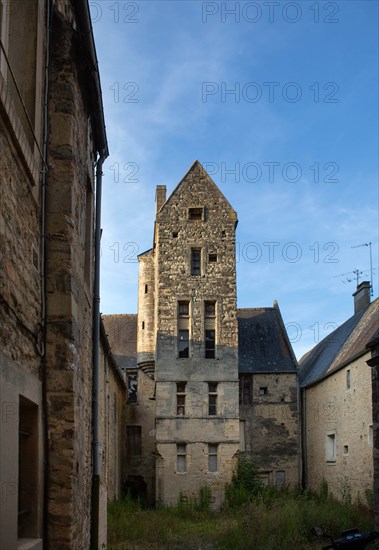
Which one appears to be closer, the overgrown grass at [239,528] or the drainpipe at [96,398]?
the drainpipe at [96,398]

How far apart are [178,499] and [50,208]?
21766 millimetres

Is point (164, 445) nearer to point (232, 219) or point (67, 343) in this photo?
point (232, 219)

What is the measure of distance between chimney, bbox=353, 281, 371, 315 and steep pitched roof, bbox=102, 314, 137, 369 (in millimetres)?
11141

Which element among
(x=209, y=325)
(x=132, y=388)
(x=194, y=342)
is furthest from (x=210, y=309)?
(x=132, y=388)

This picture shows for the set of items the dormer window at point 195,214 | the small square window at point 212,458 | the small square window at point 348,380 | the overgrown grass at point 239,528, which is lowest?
the overgrown grass at point 239,528

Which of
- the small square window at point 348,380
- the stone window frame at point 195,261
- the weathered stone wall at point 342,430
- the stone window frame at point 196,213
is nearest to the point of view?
the weathered stone wall at point 342,430

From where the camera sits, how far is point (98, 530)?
8.71m

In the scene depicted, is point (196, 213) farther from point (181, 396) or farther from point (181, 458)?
point (181, 458)

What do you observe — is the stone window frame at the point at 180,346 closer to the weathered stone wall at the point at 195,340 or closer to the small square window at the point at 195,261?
the weathered stone wall at the point at 195,340

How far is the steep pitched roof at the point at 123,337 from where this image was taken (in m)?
34.7

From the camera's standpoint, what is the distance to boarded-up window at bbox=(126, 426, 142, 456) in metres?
31.2

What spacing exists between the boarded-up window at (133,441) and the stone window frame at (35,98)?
26199 mm

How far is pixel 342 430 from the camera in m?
25.8

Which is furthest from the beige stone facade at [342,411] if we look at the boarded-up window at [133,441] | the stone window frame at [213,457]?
the boarded-up window at [133,441]
